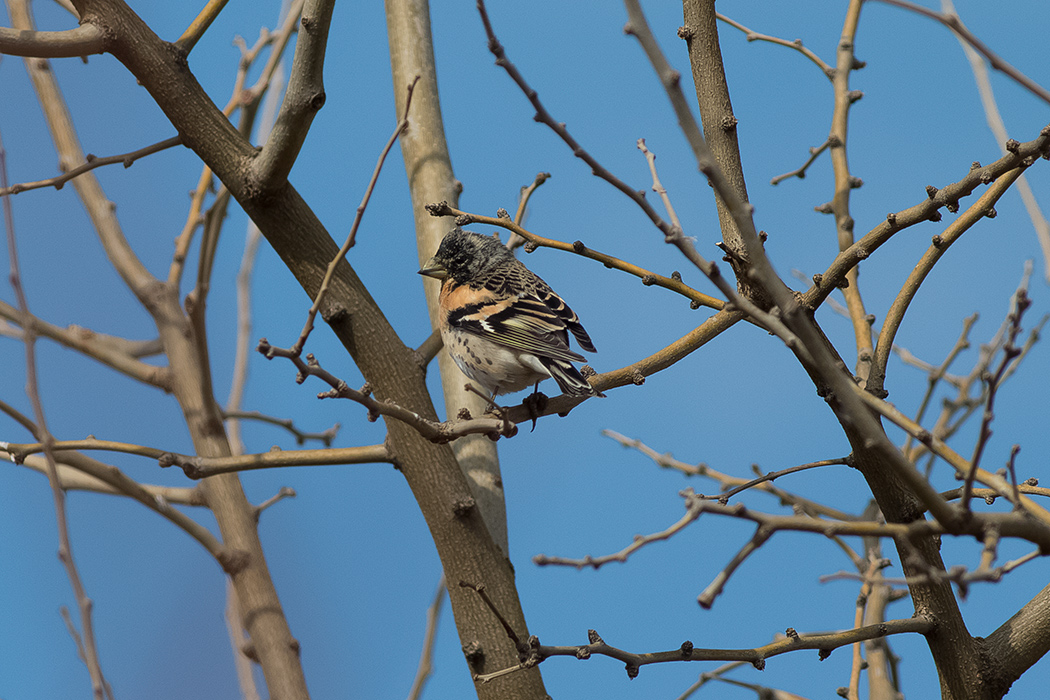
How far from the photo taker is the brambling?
9.98ft

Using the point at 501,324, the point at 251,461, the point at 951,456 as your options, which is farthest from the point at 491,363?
the point at 951,456

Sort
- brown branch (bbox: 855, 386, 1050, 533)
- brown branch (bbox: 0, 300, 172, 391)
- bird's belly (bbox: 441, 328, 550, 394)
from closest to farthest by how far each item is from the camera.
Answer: brown branch (bbox: 855, 386, 1050, 533)
bird's belly (bbox: 441, 328, 550, 394)
brown branch (bbox: 0, 300, 172, 391)

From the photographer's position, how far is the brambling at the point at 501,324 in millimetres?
3041

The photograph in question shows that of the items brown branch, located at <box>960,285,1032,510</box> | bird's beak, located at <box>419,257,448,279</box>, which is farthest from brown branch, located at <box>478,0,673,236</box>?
bird's beak, located at <box>419,257,448,279</box>

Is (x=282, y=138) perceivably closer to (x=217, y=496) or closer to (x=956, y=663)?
(x=217, y=496)

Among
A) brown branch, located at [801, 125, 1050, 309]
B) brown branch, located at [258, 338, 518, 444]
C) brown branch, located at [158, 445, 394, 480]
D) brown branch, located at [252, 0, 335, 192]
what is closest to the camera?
brown branch, located at [258, 338, 518, 444]

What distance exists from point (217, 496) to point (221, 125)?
1.49m

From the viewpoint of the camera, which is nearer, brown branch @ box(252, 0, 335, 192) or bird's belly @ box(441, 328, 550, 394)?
brown branch @ box(252, 0, 335, 192)

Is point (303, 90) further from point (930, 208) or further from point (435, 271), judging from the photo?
point (930, 208)

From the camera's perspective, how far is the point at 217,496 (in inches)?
140

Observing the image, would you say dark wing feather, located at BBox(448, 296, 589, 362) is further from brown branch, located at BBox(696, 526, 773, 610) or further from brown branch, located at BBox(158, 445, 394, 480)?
brown branch, located at BBox(696, 526, 773, 610)

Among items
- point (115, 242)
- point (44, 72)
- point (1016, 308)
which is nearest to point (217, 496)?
point (115, 242)

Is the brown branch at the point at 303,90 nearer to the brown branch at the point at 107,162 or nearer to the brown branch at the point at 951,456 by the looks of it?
the brown branch at the point at 107,162

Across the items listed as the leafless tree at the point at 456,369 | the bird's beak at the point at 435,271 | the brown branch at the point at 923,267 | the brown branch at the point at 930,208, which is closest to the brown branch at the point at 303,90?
the leafless tree at the point at 456,369
